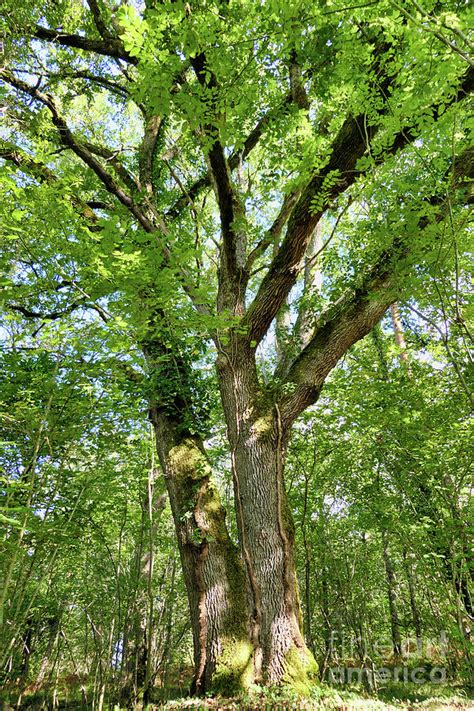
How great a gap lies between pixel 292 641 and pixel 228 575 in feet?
2.80

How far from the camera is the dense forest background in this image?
294 centimetres

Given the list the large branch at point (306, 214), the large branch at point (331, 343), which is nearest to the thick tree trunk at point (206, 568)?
the large branch at point (331, 343)

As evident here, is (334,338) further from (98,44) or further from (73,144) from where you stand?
(98,44)

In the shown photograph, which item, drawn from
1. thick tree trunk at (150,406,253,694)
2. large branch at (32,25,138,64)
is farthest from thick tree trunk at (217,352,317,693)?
large branch at (32,25,138,64)

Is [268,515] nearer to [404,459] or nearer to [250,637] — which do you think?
[250,637]

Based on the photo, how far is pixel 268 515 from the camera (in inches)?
149

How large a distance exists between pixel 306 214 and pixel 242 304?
1218mm

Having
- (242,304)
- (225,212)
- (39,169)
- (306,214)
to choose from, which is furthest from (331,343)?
(39,169)

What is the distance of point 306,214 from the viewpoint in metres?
4.07

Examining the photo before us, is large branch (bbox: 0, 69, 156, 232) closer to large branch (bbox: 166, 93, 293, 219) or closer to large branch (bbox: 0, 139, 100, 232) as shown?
large branch (bbox: 0, 139, 100, 232)

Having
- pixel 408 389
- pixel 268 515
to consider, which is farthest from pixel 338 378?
pixel 268 515

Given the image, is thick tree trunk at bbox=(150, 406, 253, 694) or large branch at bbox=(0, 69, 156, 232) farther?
large branch at bbox=(0, 69, 156, 232)

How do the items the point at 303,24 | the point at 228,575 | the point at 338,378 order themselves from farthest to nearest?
the point at 338,378 < the point at 228,575 < the point at 303,24

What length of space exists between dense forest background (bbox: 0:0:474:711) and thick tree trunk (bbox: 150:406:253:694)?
22mm
